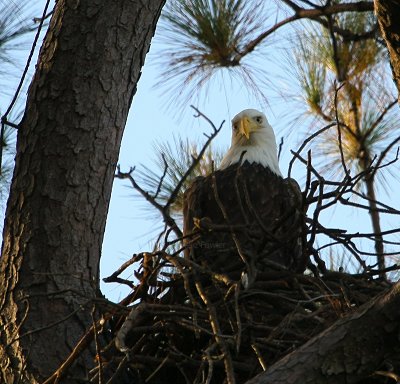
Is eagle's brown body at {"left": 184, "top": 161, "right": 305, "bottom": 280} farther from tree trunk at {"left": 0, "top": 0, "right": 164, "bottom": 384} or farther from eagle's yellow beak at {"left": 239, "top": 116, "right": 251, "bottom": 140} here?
tree trunk at {"left": 0, "top": 0, "right": 164, "bottom": 384}

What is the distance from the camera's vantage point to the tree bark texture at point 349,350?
276 centimetres

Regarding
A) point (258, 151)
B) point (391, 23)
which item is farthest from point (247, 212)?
point (391, 23)

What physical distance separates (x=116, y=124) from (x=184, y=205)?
3.81 ft

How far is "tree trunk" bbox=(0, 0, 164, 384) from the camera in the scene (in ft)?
11.9

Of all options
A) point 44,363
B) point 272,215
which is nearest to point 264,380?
point 44,363

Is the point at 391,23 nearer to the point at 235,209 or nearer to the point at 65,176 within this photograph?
the point at 65,176

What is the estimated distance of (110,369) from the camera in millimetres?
3385

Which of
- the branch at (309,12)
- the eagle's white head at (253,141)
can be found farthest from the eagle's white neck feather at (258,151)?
the branch at (309,12)

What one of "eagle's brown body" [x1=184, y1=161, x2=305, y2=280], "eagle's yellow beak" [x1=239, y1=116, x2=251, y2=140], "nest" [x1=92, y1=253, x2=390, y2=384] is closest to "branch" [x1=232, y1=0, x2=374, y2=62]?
"eagle's yellow beak" [x1=239, y1=116, x2=251, y2=140]

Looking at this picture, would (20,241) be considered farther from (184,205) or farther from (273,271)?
(184,205)

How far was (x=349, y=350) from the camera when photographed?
278 centimetres

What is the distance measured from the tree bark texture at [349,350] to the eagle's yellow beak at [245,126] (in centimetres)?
280

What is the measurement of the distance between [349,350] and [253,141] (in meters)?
2.88

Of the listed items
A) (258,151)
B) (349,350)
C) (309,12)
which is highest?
(309,12)
